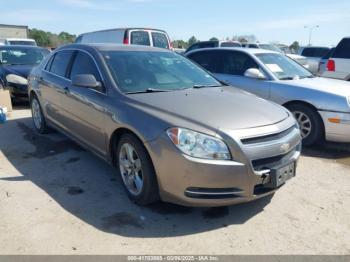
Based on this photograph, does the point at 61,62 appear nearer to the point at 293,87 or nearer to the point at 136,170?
the point at 136,170

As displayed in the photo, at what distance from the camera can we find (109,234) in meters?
3.02

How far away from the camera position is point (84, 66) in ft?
14.4

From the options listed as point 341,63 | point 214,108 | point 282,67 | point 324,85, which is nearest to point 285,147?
point 214,108

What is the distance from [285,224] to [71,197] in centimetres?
224

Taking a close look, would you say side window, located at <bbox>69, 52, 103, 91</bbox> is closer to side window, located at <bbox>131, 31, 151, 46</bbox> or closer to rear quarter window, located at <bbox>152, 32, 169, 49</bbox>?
side window, located at <bbox>131, 31, 151, 46</bbox>

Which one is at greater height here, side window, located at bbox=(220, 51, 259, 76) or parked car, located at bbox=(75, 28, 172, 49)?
parked car, located at bbox=(75, 28, 172, 49)

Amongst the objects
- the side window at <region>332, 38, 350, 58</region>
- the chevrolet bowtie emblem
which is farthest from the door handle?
the side window at <region>332, 38, 350, 58</region>

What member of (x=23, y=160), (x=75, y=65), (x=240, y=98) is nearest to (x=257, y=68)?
(x=240, y=98)

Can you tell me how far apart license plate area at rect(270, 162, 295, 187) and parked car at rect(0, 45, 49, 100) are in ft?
23.5

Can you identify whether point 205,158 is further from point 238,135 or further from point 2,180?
point 2,180

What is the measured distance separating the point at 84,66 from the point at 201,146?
2.25 meters

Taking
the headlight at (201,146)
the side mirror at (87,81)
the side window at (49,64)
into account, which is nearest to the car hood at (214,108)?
the headlight at (201,146)

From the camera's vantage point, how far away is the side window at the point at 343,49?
7.87 metres

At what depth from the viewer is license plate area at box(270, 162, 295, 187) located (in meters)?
3.03
